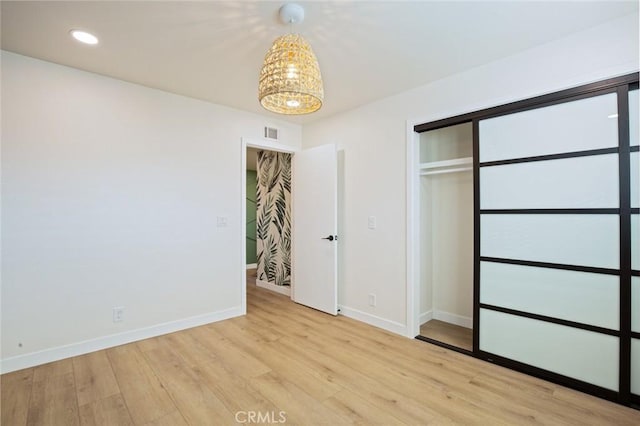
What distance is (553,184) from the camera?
224cm

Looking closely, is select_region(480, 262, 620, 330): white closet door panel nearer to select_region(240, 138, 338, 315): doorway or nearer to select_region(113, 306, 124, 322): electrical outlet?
select_region(240, 138, 338, 315): doorway

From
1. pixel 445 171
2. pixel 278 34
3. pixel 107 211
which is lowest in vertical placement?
pixel 107 211

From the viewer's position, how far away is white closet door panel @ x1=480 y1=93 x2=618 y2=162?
2.04m

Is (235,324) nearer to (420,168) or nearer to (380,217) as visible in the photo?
(380,217)

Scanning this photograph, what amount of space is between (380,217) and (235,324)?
6.67 ft

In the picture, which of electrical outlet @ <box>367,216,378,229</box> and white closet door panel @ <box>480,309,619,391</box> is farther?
electrical outlet @ <box>367,216,378,229</box>

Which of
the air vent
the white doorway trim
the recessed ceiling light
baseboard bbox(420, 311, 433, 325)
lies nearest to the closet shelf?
baseboard bbox(420, 311, 433, 325)

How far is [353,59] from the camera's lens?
97.4 inches

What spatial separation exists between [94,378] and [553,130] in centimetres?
397

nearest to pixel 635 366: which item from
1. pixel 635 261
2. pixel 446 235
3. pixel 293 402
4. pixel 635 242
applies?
pixel 635 261

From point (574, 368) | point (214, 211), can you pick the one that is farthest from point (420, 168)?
point (214, 211)

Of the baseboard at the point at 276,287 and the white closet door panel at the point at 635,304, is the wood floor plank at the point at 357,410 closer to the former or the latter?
the white closet door panel at the point at 635,304

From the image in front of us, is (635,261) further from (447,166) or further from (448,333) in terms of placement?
(448,333)

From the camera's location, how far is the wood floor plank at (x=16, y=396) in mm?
1798
